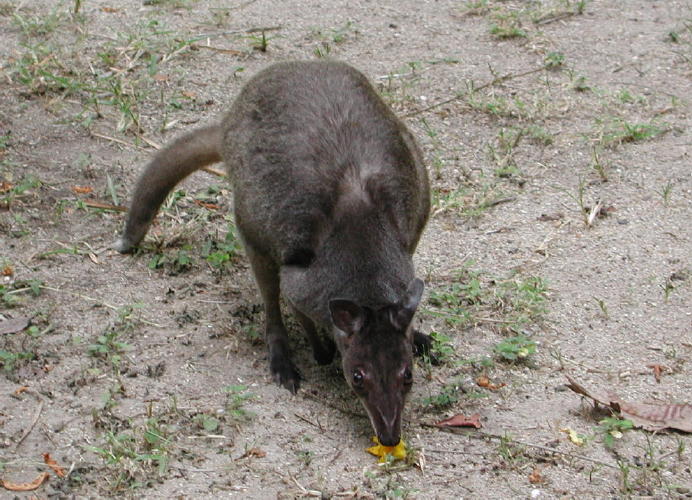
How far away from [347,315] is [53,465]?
1.44 metres

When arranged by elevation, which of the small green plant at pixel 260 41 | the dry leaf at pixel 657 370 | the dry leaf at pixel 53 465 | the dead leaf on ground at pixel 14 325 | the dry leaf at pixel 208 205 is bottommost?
the dry leaf at pixel 208 205

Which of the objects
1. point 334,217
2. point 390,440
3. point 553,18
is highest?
point 334,217

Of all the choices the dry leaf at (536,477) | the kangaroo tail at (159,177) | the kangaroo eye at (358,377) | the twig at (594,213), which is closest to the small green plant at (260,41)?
the kangaroo tail at (159,177)

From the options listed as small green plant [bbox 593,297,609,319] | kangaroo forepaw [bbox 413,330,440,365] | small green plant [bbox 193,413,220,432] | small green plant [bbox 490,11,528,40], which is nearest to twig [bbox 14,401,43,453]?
small green plant [bbox 193,413,220,432]

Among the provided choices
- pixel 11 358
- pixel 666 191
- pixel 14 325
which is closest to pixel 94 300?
pixel 14 325

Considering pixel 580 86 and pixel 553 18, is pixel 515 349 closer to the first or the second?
pixel 580 86

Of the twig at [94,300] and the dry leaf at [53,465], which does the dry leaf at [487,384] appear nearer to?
the twig at [94,300]

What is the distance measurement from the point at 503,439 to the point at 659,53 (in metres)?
4.96

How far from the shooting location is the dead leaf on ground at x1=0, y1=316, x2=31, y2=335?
5.98 meters

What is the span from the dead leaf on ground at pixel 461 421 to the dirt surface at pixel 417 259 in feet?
0.23

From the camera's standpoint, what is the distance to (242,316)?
6414 mm

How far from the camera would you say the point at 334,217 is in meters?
5.59

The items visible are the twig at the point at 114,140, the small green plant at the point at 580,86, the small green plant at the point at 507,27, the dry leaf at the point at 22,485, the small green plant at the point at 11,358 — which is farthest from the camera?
the small green plant at the point at 507,27

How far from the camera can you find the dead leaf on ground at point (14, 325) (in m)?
5.98
